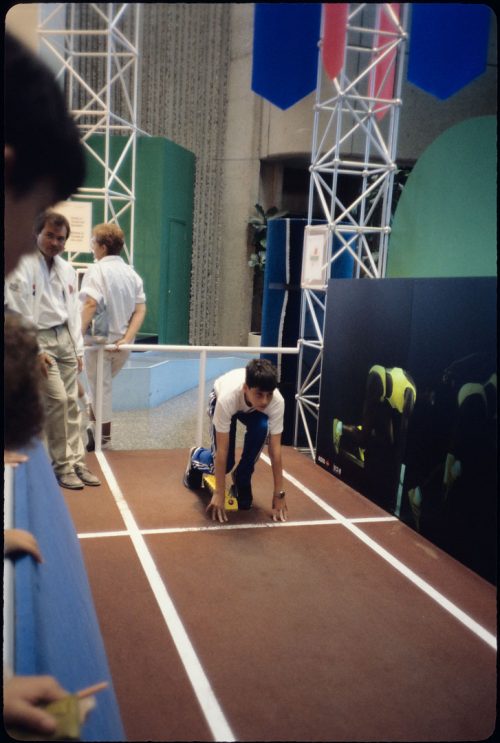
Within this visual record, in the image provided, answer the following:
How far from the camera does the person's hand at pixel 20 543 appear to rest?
1738mm

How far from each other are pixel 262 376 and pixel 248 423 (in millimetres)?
628

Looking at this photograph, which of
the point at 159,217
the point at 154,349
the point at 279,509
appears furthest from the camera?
the point at 159,217

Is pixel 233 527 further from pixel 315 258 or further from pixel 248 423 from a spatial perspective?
pixel 315 258

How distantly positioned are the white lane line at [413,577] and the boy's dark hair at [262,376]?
1.10 m

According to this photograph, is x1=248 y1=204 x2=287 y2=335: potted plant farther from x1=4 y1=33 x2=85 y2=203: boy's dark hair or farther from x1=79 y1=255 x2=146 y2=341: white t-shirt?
x1=4 y1=33 x2=85 y2=203: boy's dark hair

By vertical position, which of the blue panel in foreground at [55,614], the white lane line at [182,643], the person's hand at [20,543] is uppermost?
the person's hand at [20,543]

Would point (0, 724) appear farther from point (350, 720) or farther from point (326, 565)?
point (326, 565)

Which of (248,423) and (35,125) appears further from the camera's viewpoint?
(248,423)

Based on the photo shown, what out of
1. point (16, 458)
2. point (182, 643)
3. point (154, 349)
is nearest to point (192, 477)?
point (154, 349)

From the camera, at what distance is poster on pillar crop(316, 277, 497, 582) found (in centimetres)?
335

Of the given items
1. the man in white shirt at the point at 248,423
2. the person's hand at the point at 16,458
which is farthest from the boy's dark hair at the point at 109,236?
the person's hand at the point at 16,458

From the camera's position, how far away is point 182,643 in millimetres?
2611

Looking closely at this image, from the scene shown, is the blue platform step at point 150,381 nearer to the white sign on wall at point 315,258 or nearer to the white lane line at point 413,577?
the white sign on wall at point 315,258

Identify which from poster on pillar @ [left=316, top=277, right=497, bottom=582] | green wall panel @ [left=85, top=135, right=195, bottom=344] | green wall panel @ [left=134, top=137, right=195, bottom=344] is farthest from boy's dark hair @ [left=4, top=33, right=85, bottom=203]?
green wall panel @ [left=134, top=137, right=195, bottom=344]
